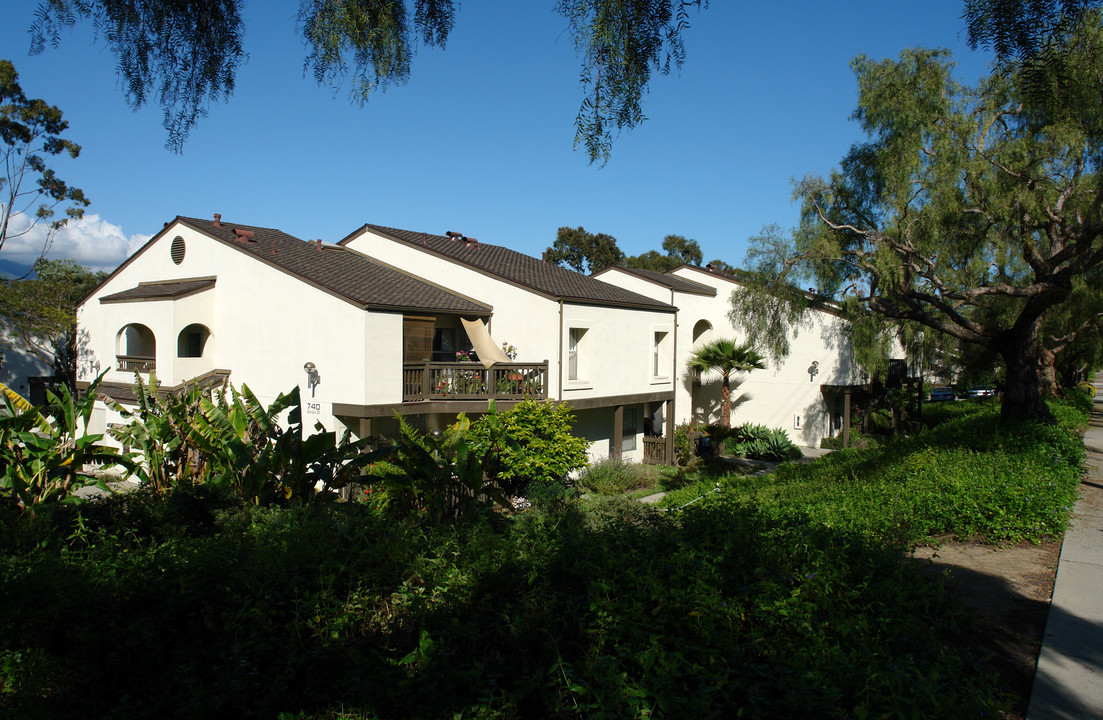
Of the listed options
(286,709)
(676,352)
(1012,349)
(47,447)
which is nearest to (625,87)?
(286,709)

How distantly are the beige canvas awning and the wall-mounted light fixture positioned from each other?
14.4ft

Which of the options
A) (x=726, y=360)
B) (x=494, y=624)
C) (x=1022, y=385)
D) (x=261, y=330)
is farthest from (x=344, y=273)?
(x=1022, y=385)

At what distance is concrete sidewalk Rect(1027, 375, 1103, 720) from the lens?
4.37 metres

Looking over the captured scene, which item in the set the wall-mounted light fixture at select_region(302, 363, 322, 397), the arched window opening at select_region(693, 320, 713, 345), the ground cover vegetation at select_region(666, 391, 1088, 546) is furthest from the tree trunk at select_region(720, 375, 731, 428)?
the wall-mounted light fixture at select_region(302, 363, 322, 397)

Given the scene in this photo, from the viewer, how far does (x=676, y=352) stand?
26.8 metres

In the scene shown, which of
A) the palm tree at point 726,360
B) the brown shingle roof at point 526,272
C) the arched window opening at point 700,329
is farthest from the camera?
the arched window opening at point 700,329

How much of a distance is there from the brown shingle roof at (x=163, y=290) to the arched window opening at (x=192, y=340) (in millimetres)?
1273

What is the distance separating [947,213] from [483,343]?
40.5 feet

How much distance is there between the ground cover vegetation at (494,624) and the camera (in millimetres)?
3912

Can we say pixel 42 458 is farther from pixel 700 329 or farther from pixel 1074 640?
pixel 700 329

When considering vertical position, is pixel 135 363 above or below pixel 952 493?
above

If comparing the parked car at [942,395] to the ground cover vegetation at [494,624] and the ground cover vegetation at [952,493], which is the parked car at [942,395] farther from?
the ground cover vegetation at [494,624]

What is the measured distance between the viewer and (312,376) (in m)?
18.1

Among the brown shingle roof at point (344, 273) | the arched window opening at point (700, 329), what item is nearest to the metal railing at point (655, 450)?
the arched window opening at point (700, 329)
